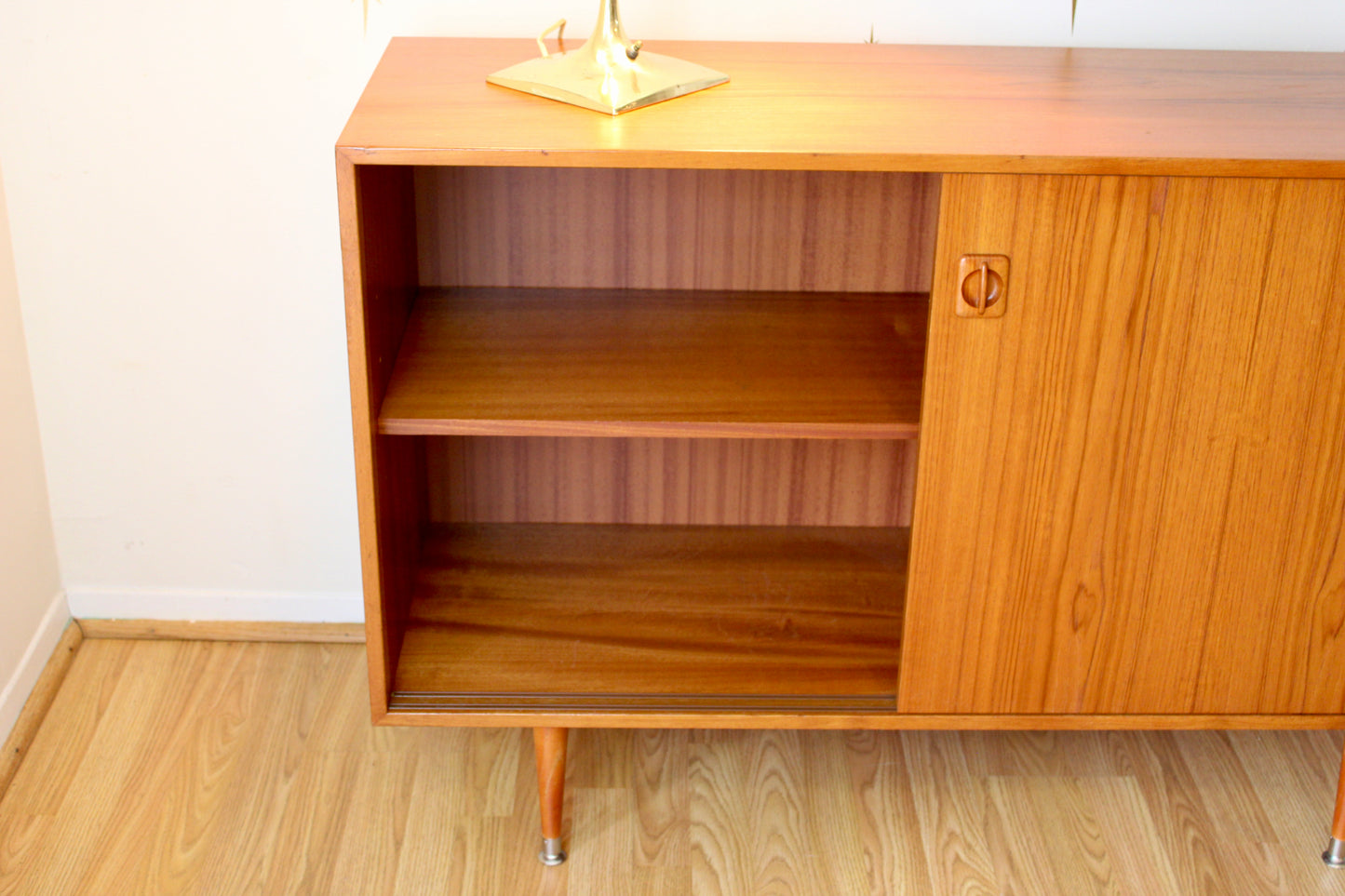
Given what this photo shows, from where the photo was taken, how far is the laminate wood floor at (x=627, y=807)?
1.47 meters

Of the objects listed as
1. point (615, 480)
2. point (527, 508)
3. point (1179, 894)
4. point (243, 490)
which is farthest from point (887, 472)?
point (243, 490)

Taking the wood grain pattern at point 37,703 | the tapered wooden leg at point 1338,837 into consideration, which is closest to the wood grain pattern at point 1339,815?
the tapered wooden leg at point 1338,837

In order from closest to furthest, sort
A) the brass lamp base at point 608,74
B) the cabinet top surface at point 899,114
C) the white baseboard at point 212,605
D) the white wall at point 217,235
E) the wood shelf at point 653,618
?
the cabinet top surface at point 899,114, the brass lamp base at point 608,74, the wood shelf at point 653,618, the white wall at point 217,235, the white baseboard at point 212,605

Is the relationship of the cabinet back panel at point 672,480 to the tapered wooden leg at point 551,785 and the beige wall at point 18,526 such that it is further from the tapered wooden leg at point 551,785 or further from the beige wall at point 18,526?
the beige wall at point 18,526

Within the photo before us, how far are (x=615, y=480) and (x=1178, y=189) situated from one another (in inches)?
30.4

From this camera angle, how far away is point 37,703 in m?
1.69

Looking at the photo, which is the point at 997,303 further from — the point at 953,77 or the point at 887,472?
the point at 887,472

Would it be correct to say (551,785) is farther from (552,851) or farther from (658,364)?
(658,364)

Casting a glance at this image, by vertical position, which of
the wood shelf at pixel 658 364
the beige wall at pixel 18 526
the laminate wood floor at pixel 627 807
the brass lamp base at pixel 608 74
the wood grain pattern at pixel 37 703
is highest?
the brass lamp base at pixel 608 74

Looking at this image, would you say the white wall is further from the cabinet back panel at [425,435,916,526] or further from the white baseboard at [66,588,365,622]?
the cabinet back panel at [425,435,916,526]

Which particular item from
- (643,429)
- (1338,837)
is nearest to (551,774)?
(643,429)

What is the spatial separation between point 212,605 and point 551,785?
2.05 feet

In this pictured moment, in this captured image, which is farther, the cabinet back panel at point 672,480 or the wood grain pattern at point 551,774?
the cabinet back panel at point 672,480

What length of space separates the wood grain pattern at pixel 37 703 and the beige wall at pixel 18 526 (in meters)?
0.01
